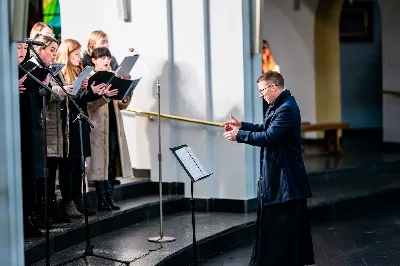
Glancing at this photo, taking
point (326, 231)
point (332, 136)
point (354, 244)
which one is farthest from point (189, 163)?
point (332, 136)

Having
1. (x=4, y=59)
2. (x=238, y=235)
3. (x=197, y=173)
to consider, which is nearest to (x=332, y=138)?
(x=238, y=235)

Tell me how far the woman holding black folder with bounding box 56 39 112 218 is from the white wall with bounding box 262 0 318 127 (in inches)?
263

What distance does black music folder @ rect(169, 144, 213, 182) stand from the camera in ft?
21.1

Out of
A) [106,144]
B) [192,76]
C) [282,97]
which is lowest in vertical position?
[106,144]

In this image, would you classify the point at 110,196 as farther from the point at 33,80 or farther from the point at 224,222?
the point at 33,80

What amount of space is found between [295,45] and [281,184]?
308 inches

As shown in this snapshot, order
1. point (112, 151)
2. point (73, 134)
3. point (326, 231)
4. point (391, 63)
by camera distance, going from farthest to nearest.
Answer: point (391, 63) → point (326, 231) → point (112, 151) → point (73, 134)

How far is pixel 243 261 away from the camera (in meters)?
7.22

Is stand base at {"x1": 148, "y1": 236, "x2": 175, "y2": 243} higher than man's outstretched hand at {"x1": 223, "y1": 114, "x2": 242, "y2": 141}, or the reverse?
man's outstretched hand at {"x1": 223, "y1": 114, "x2": 242, "y2": 141}

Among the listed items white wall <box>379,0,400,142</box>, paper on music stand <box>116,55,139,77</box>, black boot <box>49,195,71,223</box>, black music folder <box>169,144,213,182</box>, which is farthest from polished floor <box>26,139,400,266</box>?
white wall <box>379,0,400,142</box>

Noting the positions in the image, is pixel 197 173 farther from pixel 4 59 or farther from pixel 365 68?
pixel 365 68

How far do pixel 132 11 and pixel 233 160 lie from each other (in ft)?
6.41

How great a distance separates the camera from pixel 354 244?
7.80 m

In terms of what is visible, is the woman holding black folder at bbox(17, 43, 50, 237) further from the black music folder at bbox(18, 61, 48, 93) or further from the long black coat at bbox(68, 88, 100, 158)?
the long black coat at bbox(68, 88, 100, 158)
